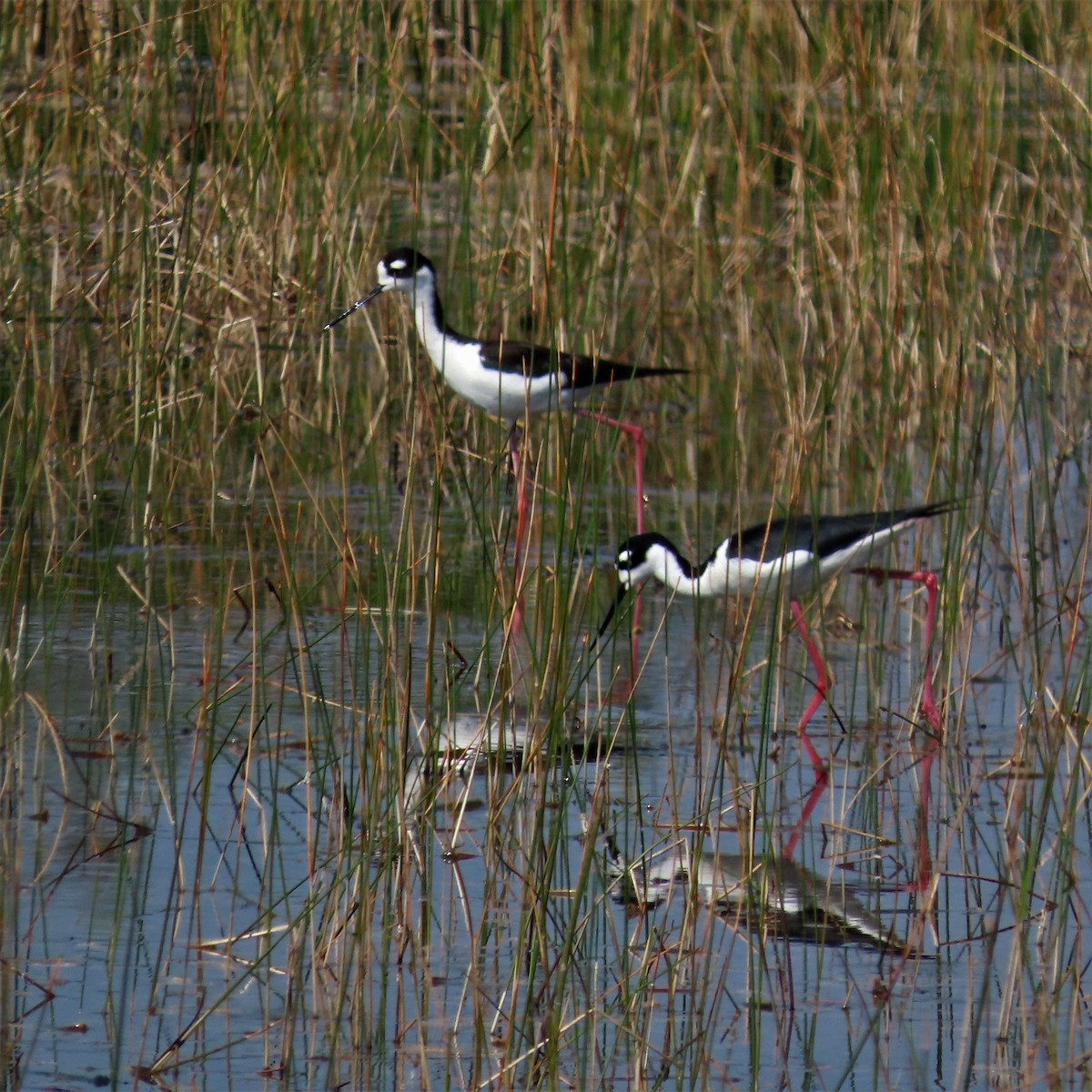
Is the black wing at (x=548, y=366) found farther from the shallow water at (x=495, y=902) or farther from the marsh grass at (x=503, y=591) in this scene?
the shallow water at (x=495, y=902)

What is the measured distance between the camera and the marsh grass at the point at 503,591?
305cm

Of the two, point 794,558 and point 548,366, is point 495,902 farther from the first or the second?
point 548,366

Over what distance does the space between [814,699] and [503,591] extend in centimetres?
154

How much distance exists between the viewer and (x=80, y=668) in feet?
15.3

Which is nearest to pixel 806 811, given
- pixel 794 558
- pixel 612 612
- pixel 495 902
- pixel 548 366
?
pixel 612 612

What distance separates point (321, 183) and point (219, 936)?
4031 mm

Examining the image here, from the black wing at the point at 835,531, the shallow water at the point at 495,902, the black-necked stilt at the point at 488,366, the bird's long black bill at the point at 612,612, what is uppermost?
the black-necked stilt at the point at 488,366

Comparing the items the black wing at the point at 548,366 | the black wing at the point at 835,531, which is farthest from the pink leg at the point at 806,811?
the black wing at the point at 548,366

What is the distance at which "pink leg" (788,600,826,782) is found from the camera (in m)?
4.44

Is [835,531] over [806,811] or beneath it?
over

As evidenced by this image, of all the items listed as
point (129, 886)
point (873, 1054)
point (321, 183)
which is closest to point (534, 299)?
point (129, 886)

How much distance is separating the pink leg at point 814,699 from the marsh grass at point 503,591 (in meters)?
0.05

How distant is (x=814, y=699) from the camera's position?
4.82m

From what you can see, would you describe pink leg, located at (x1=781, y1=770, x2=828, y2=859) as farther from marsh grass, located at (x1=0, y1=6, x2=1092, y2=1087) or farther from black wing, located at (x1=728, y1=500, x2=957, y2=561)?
black wing, located at (x1=728, y1=500, x2=957, y2=561)
